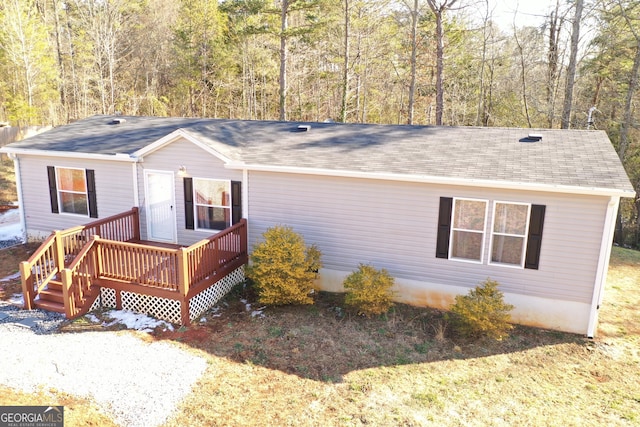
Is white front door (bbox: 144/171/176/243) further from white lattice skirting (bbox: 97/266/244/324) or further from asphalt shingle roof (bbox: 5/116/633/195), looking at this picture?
white lattice skirting (bbox: 97/266/244/324)

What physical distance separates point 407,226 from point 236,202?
163 inches

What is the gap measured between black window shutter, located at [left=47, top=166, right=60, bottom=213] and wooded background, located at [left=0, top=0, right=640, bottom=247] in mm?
12382

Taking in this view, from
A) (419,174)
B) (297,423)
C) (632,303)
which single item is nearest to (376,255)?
(419,174)

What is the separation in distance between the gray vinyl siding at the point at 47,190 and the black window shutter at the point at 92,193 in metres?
0.10

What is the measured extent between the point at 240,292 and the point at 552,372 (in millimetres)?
6473

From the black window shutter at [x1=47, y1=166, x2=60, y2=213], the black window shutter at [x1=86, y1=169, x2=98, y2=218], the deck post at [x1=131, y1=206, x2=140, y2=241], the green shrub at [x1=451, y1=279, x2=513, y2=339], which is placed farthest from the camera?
the black window shutter at [x1=47, y1=166, x2=60, y2=213]

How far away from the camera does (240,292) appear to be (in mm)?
10156

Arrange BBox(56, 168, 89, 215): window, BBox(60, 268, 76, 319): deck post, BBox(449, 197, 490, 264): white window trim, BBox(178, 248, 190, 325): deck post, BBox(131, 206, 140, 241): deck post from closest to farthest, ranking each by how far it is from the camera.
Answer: BBox(178, 248, 190, 325): deck post < BBox(60, 268, 76, 319): deck post < BBox(449, 197, 490, 264): white window trim < BBox(131, 206, 140, 241): deck post < BBox(56, 168, 89, 215): window

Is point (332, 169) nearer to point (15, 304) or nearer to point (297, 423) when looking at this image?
point (297, 423)

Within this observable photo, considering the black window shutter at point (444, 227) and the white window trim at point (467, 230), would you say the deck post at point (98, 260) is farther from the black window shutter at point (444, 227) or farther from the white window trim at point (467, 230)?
the white window trim at point (467, 230)

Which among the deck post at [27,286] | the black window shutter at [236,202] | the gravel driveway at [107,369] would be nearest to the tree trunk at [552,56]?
the black window shutter at [236,202]

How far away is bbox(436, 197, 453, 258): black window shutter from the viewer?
9.05 metres

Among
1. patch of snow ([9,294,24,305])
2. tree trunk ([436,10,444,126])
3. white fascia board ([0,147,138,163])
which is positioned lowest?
patch of snow ([9,294,24,305])

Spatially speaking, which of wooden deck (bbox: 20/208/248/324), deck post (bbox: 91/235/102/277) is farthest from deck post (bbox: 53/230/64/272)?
deck post (bbox: 91/235/102/277)
